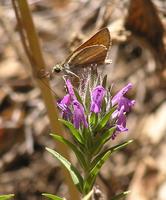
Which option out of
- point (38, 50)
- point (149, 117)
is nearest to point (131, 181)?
point (149, 117)

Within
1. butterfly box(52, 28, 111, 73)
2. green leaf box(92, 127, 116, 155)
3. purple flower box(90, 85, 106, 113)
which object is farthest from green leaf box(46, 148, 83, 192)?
butterfly box(52, 28, 111, 73)

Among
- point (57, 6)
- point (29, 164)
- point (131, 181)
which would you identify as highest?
point (57, 6)

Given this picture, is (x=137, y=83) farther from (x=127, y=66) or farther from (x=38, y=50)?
(x=38, y=50)

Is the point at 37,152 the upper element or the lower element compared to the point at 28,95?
lower

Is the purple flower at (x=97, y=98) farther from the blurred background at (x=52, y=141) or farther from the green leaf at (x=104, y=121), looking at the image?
the blurred background at (x=52, y=141)

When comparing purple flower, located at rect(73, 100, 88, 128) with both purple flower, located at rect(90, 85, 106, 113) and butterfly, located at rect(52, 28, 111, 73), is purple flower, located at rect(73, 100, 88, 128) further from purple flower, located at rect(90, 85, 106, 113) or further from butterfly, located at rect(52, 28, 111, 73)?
butterfly, located at rect(52, 28, 111, 73)
